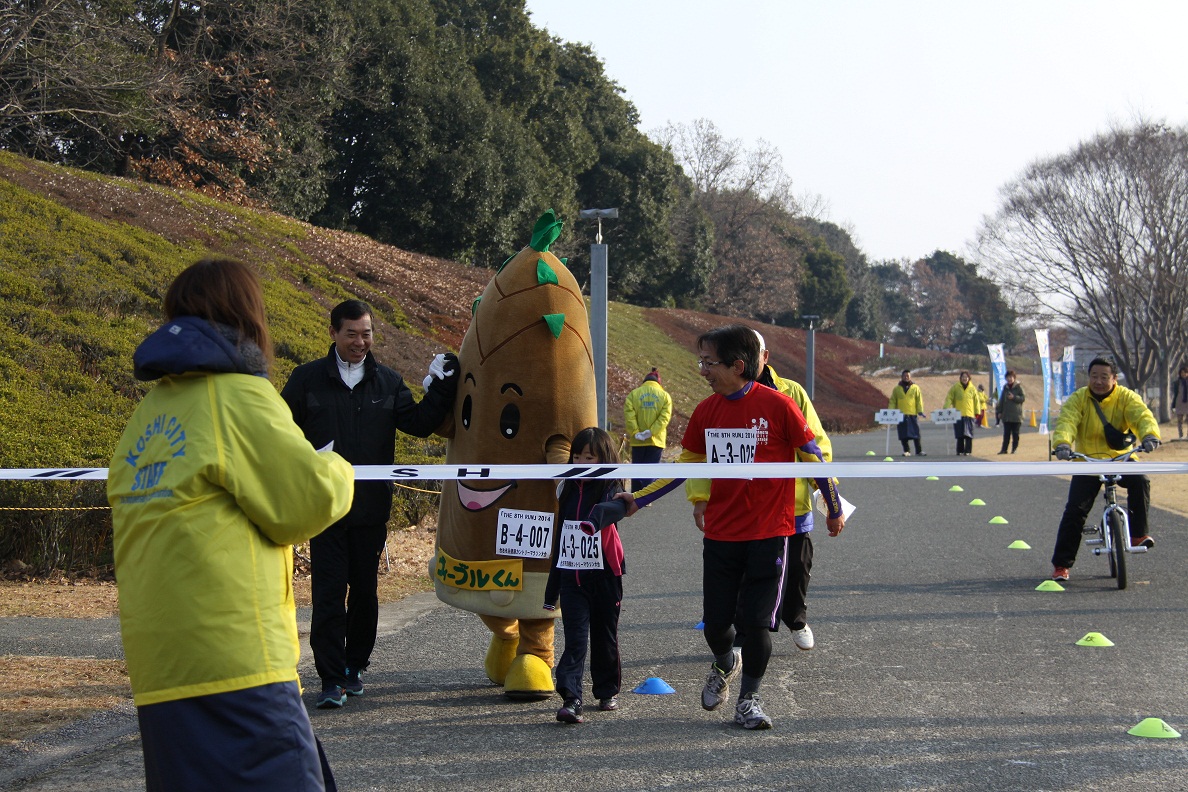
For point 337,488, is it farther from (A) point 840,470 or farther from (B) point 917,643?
(B) point 917,643

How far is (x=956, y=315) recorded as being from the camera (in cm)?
9806

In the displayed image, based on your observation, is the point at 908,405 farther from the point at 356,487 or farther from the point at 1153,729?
the point at 356,487

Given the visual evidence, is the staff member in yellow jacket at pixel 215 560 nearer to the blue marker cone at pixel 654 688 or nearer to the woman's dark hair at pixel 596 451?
the woman's dark hair at pixel 596 451

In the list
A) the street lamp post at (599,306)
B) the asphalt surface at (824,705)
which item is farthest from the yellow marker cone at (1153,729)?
the street lamp post at (599,306)

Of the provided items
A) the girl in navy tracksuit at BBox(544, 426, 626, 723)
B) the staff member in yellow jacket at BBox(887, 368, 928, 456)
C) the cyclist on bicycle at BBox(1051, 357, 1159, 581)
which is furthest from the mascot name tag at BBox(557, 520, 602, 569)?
the staff member in yellow jacket at BBox(887, 368, 928, 456)

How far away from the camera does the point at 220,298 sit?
2971 millimetres

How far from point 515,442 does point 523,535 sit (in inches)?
20.3

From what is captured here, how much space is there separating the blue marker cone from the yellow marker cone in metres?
2.19

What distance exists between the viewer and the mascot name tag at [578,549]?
5512 mm

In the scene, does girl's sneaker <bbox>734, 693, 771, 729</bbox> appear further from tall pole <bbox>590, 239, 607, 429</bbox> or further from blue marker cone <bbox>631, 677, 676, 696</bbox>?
tall pole <bbox>590, 239, 607, 429</bbox>

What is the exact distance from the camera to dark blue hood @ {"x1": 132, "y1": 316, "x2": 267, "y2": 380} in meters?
2.86

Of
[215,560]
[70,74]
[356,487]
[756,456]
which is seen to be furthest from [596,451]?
[70,74]

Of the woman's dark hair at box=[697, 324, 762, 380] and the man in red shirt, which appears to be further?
the woman's dark hair at box=[697, 324, 762, 380]

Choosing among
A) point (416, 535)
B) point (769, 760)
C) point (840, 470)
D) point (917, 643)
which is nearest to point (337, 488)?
point (769, 760)
